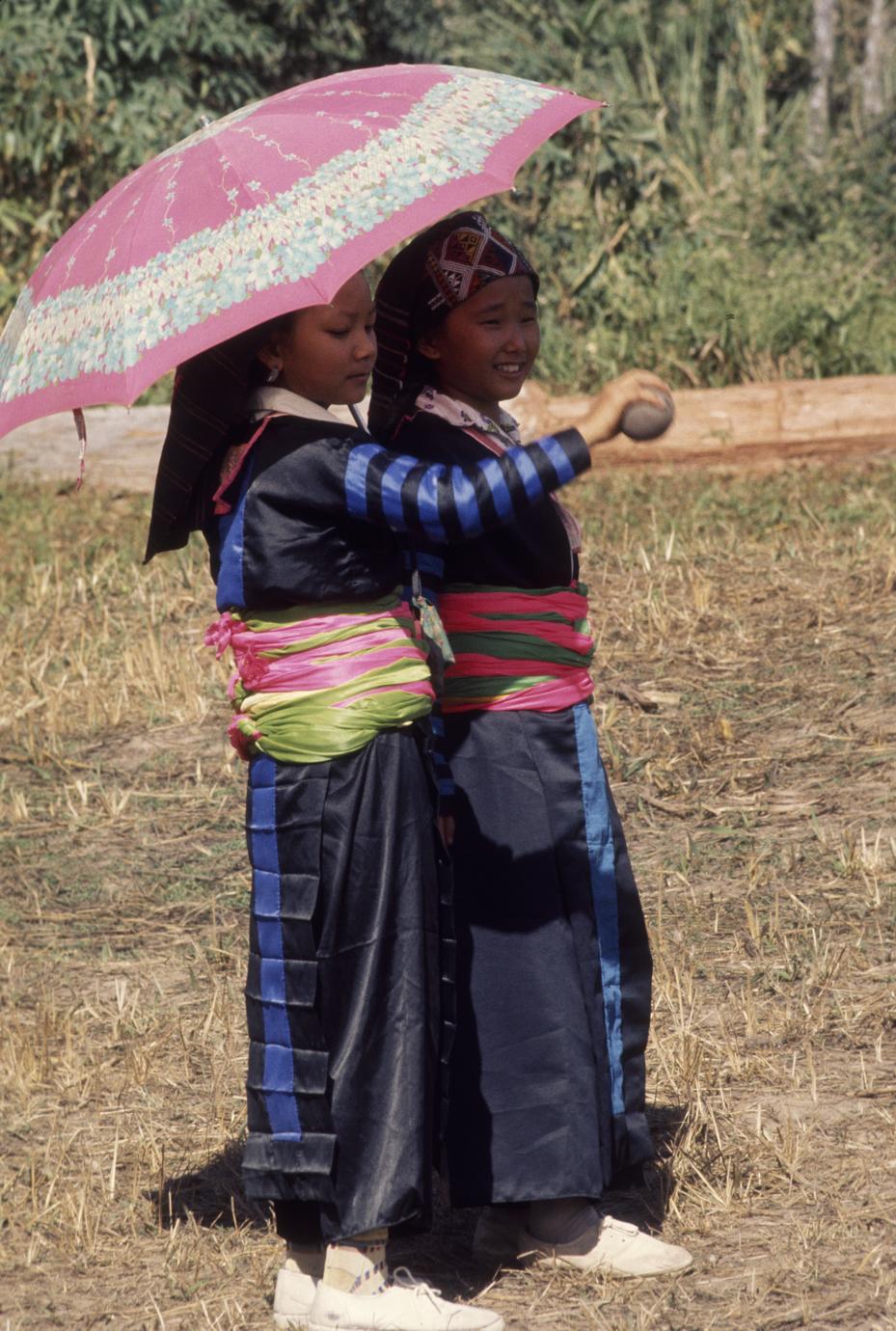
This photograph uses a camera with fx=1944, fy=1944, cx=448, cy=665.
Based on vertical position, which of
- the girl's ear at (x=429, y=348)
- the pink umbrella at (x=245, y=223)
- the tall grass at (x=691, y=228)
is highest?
the tall grass at (x=691, y=228)

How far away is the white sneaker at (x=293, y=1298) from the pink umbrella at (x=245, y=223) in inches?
58.2

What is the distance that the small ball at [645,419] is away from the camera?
3.04 metres

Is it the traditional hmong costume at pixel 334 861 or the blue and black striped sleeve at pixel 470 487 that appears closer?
the blue and black striped sleeve at pixel 470 487

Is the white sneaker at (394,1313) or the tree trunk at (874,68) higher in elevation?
the tree trunk at (874,68)

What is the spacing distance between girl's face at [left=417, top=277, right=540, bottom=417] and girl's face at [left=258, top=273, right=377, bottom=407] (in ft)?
0.75

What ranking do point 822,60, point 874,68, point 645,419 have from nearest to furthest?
1. point 645,419
2. point 822,60
3. point 874,68

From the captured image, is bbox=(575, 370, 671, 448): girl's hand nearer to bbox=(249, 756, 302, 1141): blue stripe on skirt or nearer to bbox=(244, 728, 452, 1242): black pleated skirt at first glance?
bbox=(244, 728, 452, 1242): black pleated skirt

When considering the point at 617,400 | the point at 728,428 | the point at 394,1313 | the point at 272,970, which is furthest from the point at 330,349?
the point at 728,428

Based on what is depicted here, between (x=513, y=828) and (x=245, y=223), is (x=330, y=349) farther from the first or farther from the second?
(x=513, y=828)

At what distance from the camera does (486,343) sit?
3334mm

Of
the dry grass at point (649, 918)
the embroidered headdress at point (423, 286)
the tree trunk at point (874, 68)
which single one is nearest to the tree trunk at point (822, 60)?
the tree trunk at point (874, 68)

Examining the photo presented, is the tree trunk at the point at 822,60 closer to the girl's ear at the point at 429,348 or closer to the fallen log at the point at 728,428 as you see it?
the fallen log at the point at 728,428

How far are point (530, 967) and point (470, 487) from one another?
89 centimetres

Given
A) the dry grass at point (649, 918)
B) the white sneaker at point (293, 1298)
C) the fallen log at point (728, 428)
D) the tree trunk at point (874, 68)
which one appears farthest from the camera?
the tree trunk at point (874, 68)
